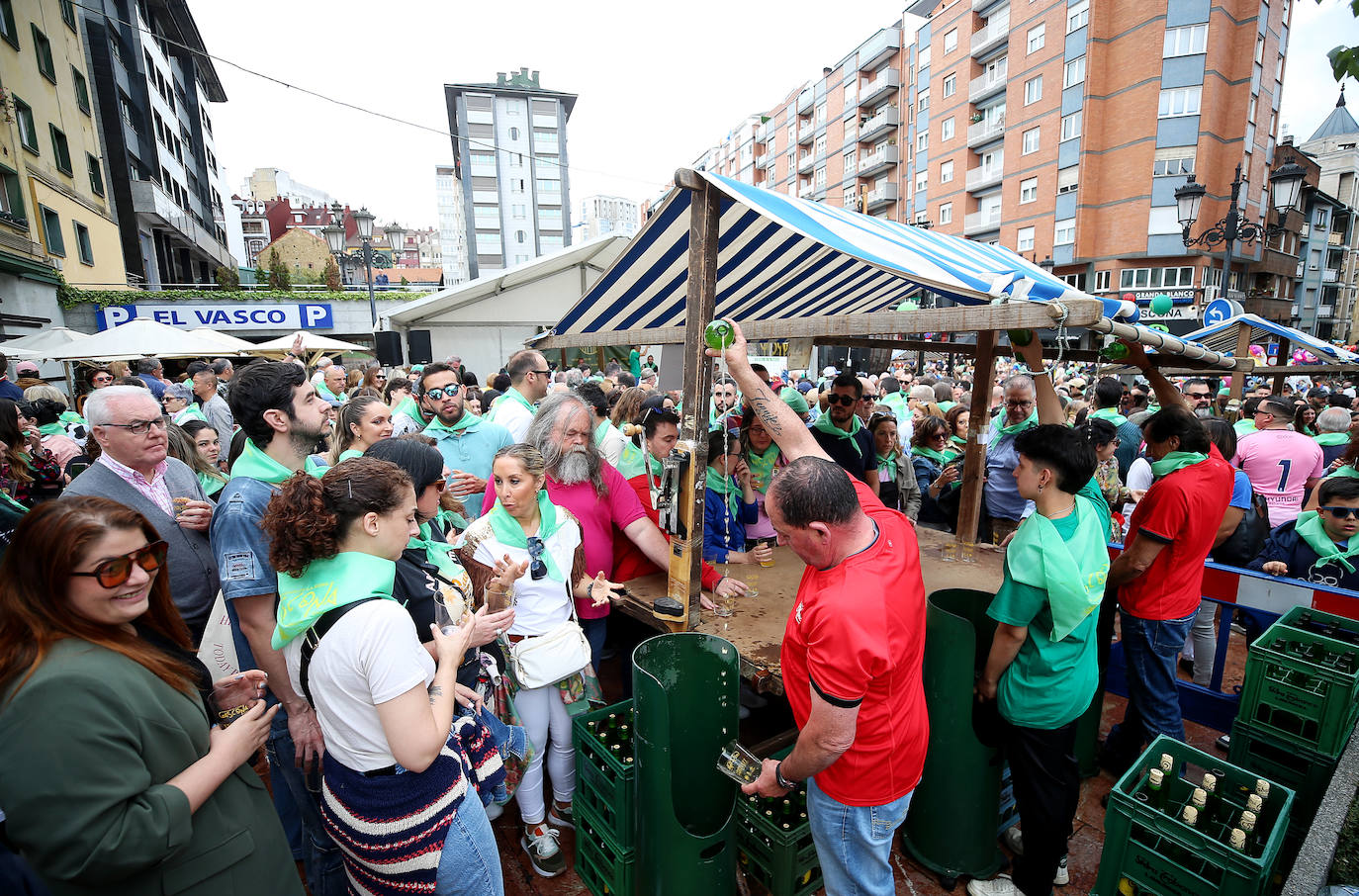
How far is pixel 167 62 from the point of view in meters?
27.0

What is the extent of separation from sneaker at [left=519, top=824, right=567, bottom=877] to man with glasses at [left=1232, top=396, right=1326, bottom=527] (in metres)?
6.42

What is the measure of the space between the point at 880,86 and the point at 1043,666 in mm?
44322

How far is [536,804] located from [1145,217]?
32.1 metres

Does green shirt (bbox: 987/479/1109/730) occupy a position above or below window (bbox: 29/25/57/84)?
below

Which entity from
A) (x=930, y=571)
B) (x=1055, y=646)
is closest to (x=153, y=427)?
Answer: (x=1055, y=646)

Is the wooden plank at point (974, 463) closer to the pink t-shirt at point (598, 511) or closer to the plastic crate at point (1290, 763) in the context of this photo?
the plastic crate at point (1290, 763)

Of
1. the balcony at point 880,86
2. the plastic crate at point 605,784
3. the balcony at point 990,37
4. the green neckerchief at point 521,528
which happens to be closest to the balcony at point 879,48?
the balcony at point 880,86

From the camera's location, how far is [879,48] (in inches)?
1469

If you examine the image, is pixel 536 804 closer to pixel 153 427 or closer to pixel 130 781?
pixel 130 781

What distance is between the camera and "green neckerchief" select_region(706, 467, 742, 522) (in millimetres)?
3792

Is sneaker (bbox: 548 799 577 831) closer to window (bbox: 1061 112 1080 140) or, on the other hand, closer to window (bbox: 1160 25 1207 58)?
window (bbox: 1061 112 1080 140)

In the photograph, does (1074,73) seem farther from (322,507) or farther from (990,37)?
(322,507)

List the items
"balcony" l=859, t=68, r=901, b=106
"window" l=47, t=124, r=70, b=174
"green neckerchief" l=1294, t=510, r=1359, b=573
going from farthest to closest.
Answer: "balcony" l=859, t=68, r=901, b=106 → "window" l=47, t=124, r=70, b=174 → "green neckerchief" l=1294, t=510, r=1359, b=573

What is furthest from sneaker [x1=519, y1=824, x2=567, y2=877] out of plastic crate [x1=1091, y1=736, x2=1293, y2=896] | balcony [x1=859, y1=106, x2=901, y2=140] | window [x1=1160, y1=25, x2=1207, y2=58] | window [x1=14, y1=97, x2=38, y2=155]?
balcony [x1=859, y1=106, x2=901, y2=140]
